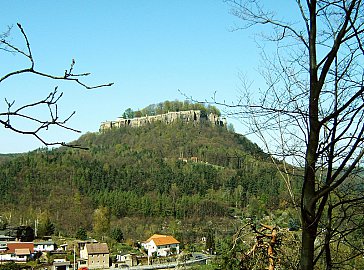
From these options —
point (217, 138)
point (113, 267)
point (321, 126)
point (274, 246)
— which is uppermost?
point (217, 138)

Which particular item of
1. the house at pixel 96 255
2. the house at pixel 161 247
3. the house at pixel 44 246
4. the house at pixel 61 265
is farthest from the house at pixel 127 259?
the house at pixel 61 265

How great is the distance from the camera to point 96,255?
24516 millimetres

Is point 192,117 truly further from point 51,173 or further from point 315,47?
point 315,47

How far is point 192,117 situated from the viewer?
7050 centimetres

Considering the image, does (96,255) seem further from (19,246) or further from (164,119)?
(164,119)

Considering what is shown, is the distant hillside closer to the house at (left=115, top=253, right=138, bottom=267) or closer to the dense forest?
the dense forest


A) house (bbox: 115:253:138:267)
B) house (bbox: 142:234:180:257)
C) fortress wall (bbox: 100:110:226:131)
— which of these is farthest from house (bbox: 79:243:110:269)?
fortress wall (bbox: 100:110:226:131)

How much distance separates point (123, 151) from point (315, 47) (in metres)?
A: 61.6

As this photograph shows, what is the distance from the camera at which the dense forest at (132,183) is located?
1543 inches

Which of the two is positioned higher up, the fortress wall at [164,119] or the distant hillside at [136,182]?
the fortress wall at [164,119]

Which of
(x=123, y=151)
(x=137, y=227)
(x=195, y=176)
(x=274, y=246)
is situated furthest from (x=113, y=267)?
(x=123, y=151)

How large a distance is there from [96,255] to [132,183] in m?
25.1

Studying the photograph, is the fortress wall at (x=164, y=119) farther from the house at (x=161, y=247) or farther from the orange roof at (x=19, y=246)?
the orange roof at (x=19, y=246)

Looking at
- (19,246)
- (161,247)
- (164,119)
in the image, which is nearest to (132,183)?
(161,247)
